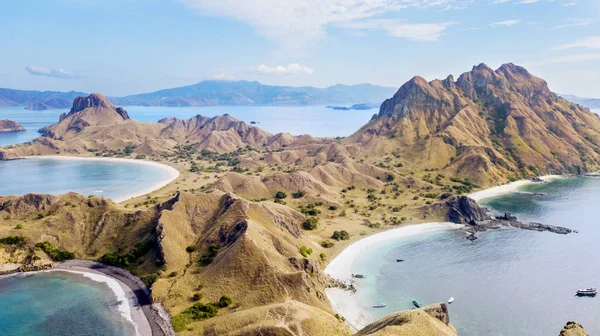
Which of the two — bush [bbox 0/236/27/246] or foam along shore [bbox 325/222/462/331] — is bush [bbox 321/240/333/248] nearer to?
foam along shore [bbox 325/222/462/331]

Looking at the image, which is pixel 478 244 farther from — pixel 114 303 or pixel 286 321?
pixel 114 303

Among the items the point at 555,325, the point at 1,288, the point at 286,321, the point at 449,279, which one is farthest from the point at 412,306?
the point at 1,288

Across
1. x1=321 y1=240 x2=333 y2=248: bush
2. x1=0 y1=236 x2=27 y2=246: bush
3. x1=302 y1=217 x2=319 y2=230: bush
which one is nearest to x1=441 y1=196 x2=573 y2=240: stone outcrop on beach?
x1=302 y1=217 x2=319 y2=230: bush

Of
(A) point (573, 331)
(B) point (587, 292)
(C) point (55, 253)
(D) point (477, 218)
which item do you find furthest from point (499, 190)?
(C) point (55, 253)

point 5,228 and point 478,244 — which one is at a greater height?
point 5,228

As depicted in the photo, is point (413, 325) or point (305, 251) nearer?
point (413, 325)

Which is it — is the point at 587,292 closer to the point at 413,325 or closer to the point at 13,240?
the point at 413,325
